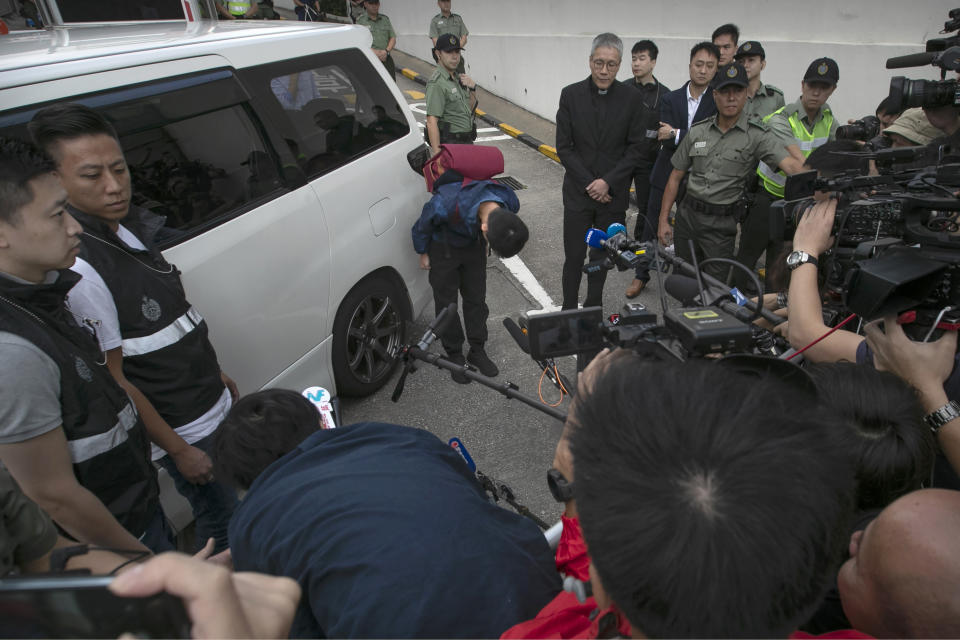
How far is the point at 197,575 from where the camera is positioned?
2.38 feet

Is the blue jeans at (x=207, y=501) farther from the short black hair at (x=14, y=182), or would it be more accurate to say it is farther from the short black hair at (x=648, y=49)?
the short black hair at (x=648, y=49)

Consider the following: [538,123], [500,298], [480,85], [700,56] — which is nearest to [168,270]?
[500,298]

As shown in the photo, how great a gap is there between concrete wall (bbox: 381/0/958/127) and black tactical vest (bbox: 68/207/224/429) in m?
5.59

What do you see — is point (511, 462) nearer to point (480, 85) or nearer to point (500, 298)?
point (500, 298)

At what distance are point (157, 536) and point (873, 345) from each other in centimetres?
239

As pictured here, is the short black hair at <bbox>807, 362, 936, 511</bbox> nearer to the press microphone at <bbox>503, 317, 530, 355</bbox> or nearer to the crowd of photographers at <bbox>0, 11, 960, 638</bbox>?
the crowd of photographers at <bbox>0, 11, 960, 638</bbox>

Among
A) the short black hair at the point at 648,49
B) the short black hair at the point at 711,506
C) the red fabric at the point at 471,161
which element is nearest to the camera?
the short black hair at the point at 711,506

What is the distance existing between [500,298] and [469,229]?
67.3 inches

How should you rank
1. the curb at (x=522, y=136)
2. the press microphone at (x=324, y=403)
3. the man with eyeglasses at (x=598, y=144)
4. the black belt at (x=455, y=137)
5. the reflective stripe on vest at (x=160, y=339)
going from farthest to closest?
the curb at (x=522, y=136), the black belt at (x=455, y=137), the man with eyeglasses at (x=598, y=144), the press microphone at (x=324, y=403), the reflective stripe on vest at (x=160, y=339)

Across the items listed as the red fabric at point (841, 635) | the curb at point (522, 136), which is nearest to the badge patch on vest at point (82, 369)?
the red fabric at point (841, 635)

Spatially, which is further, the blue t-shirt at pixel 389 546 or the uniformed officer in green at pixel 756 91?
the uniformed officer in green at pixel 756 91

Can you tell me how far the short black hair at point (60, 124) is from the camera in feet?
5.94

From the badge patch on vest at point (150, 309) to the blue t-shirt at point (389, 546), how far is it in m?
0.91

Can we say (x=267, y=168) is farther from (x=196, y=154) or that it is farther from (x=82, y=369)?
(x=82, y=369)
